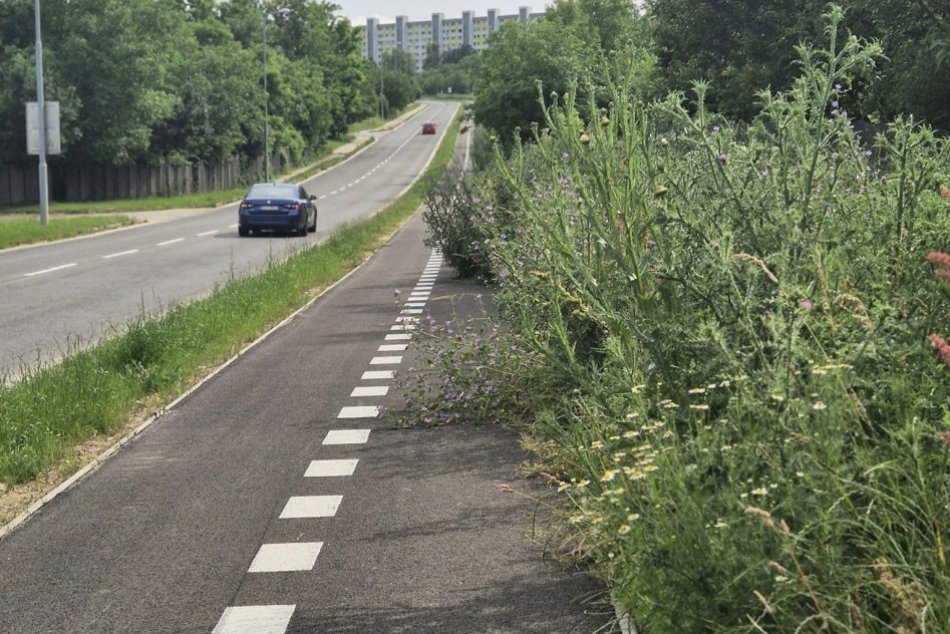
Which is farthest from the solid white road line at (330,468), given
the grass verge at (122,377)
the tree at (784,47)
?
the tree at (784,47)

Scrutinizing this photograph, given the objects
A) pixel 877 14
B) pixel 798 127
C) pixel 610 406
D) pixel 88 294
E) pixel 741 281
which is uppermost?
pixel 877 14

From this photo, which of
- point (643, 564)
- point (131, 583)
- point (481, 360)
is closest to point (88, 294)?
point (481, 360)

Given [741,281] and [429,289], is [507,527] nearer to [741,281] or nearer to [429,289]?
[741,281]

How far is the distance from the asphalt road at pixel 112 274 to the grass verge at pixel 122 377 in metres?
0.69

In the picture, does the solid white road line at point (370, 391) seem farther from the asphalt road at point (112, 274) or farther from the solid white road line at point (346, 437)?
the asphalt road at point (112, 274)

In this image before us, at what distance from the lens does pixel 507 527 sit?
20.7 ft

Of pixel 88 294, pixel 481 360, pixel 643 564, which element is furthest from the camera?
pixel 88 294

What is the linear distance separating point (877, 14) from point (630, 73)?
1476 cm

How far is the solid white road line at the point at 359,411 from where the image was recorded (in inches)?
377

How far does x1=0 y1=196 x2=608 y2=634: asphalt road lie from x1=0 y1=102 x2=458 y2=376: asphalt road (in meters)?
3.33

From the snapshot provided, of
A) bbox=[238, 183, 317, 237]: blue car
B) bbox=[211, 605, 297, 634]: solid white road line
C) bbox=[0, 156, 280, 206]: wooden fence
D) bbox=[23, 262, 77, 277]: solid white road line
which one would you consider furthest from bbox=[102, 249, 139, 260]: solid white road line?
bbox=[0, 156, 280, 206]: wooden fence

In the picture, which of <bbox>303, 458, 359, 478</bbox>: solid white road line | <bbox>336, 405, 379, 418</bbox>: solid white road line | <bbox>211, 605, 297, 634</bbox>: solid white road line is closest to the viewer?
<bbox>211, 605, 297, 634</bbox>: solid white road line

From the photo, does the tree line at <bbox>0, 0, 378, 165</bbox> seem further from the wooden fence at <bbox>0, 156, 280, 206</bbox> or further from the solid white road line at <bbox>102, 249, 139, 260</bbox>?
the solid white road line at <bbox>102, 249, 139, 260</bbox>

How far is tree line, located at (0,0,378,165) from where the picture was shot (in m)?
54.6
